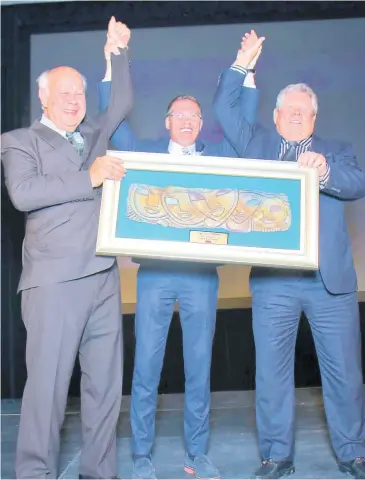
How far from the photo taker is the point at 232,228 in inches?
88.5

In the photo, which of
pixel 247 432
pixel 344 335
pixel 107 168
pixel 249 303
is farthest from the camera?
pixel 249 303

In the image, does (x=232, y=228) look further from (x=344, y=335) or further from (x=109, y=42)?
(x=109, y=42)

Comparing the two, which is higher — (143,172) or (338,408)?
(143,172)

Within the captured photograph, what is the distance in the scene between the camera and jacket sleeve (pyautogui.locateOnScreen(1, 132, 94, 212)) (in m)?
2.13

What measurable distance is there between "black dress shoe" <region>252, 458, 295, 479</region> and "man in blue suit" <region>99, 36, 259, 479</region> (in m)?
0.18

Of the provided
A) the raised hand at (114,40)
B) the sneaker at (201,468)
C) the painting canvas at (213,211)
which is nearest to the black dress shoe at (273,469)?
the sneaker at (201,468)

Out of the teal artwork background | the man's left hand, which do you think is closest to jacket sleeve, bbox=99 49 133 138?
the teal artwork background

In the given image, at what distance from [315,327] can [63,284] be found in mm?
989

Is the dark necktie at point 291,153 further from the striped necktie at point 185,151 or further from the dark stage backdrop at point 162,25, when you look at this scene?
the dark stage backdrop at point 162,25

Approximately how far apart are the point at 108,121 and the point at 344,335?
1230 mm

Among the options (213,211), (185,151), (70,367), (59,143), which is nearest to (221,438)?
(70,367)

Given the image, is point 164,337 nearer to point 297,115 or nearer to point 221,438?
point 221,438

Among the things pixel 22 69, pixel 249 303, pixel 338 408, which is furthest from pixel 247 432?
pixel 22 69

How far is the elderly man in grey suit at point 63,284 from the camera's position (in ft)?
7.04
